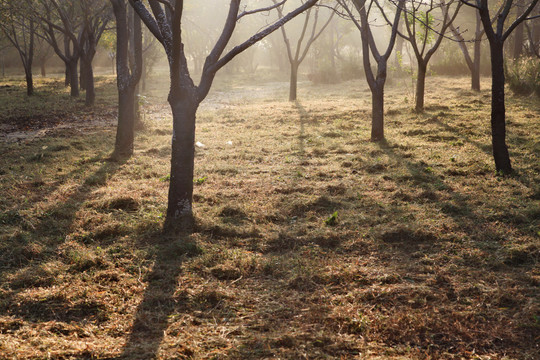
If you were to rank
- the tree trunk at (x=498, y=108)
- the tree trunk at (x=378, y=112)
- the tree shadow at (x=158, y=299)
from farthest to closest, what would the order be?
the tree trunk at (x=378, y=112) < the tree trunk at (x=498, y=108) < the tree shadow at (x=158, y=299)

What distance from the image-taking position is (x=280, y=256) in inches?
179

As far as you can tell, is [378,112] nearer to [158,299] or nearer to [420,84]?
[420,84]

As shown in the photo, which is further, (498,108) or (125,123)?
(125,123)

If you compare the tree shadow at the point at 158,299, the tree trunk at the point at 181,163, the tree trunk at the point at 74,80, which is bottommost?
the tree shadow at the point at 158,299

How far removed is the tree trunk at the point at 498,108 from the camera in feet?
21.7

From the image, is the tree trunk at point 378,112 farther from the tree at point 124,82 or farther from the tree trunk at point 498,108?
the tree at point 124,82

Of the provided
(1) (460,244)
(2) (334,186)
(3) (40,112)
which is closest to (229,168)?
(2) (334,186)

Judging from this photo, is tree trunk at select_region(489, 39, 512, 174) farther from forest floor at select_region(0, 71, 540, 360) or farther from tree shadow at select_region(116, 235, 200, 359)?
tree shadow at select_region(116, 235, 200, 359)

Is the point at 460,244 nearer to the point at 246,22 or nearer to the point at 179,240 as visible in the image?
the point at 179,240

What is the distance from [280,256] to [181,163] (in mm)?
1677

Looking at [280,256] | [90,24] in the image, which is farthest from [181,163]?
[90,24]

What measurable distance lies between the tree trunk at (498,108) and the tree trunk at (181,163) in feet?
15.1

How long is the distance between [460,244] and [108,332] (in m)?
3.51

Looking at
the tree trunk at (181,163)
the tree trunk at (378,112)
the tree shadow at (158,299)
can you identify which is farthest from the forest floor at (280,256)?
the tree trunk at (378,112)
